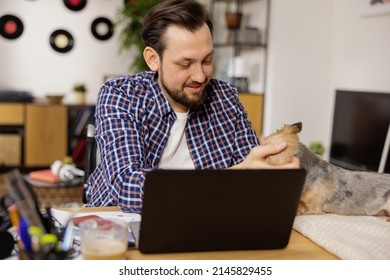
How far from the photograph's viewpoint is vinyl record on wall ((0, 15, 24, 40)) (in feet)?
17.3

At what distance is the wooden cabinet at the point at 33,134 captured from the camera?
16.6 ft

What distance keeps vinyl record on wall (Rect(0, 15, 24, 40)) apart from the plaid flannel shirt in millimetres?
4092

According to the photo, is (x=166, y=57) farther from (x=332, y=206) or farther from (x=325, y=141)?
(x=325, y=141)

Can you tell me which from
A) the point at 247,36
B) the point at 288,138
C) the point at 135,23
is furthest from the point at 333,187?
the point at 135,23

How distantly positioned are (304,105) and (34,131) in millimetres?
2858

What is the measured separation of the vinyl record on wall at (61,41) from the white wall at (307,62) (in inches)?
93.8

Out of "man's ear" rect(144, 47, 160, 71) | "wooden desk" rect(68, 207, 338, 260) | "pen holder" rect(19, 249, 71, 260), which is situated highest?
"man's ear" rect(144, 47, 160, 71)

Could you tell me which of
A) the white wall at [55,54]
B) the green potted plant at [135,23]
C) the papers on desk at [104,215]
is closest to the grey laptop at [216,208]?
the papers on desk at [104,215]

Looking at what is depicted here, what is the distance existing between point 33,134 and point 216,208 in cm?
456

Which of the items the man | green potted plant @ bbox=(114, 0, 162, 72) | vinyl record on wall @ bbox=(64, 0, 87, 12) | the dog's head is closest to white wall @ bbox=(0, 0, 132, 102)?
vinyl record on wall @ bbox=(64, 0, 87, 12)

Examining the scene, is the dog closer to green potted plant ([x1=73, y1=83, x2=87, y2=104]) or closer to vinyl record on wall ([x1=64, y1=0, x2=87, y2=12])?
green potted plant ([x1=73, y1=83, x2=87, y2=104])

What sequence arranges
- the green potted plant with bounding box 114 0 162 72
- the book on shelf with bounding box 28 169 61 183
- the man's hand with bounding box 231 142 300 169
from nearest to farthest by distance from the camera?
1. the man's hand with bounding box 231 142 300 169
2. the book on shelf with bounding box 28 169 61 183
3. the green potted plant with bounding box 114 0 162 72

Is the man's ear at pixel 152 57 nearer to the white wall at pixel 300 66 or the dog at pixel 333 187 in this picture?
the dog at pixel 333 187

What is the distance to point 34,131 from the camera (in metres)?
5.13
